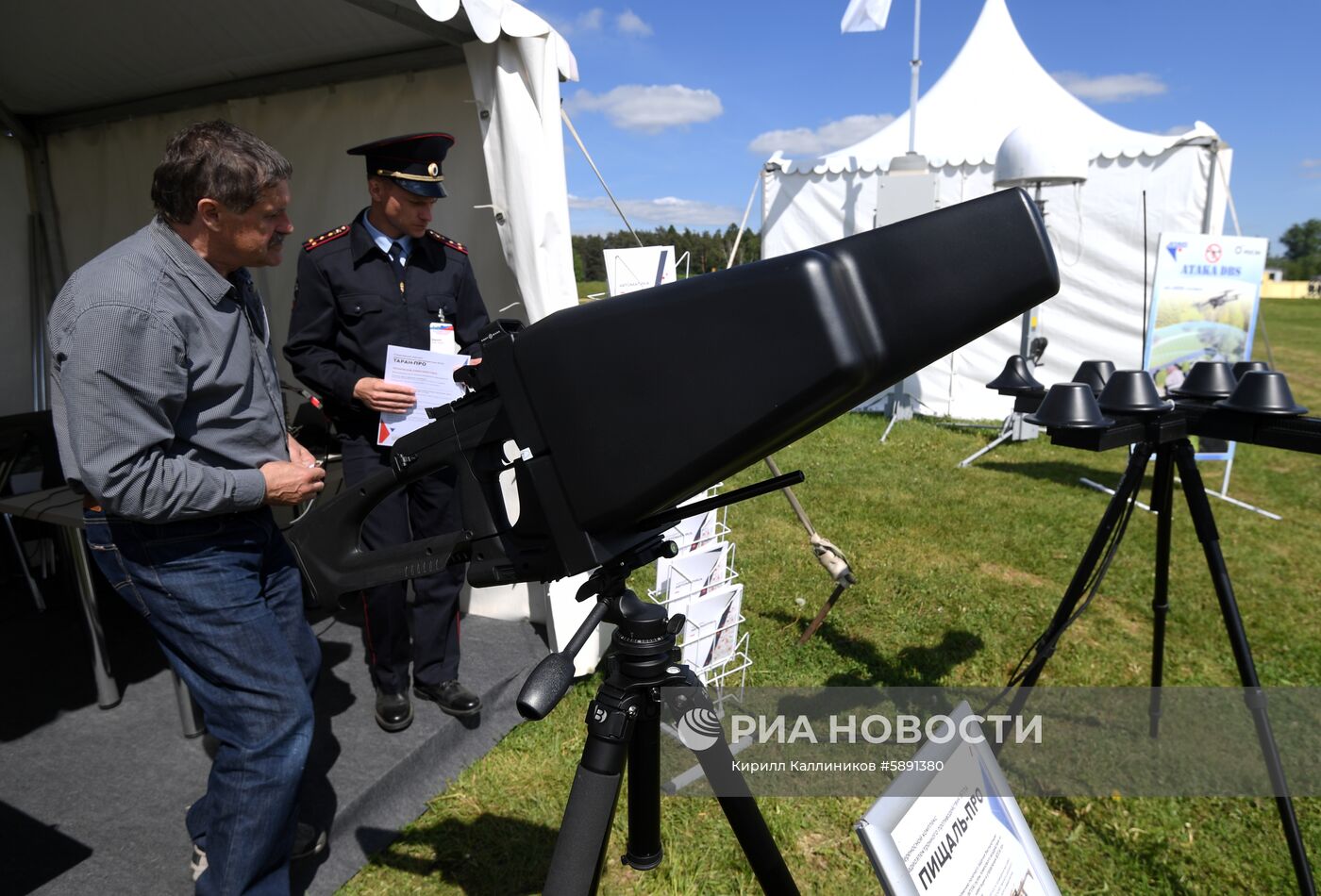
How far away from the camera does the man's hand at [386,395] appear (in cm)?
246

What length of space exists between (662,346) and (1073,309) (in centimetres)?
900

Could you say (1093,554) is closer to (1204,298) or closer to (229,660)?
(229,660)

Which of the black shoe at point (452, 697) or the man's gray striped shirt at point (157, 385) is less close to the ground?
the man's gray striped shirt at point (157, 385)

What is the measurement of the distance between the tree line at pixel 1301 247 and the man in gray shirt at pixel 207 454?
92.5 m

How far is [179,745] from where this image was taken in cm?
268

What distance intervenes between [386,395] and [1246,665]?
8.25ft

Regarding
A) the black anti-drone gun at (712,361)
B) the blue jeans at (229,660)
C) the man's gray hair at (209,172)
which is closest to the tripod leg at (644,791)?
the black anti-drone gun at (712,361)

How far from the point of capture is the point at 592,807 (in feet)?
3.06

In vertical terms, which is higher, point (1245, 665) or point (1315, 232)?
point (1315, 232)

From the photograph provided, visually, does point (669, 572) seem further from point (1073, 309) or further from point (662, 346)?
point (1073, 309)

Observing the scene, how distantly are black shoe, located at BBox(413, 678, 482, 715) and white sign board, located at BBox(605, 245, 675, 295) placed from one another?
176cm

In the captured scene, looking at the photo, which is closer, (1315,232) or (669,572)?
(669,572)

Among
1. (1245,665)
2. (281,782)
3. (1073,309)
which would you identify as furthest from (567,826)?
(1073,309)

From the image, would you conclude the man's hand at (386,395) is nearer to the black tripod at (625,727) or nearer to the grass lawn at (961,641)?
the grass lawn at (961,641)
